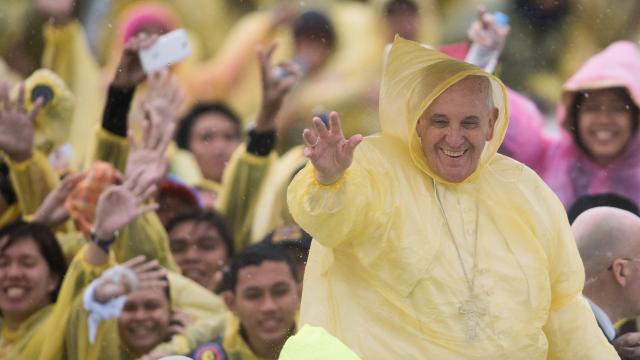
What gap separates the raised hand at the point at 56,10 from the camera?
269 inches

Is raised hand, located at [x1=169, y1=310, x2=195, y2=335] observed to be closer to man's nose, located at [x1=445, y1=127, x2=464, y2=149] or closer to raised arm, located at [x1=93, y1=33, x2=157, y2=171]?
raised arm, located at [x1=93, y1=33, x2=157, y2=171]

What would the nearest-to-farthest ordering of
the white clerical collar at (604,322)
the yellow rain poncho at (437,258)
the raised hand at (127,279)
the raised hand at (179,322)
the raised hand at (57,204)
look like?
the yellow rain poncho at (437,258), the white clerical collar at (604,322), the raised hand at (127,279), the raised hand at (179,322), the raised hand at (57,204)

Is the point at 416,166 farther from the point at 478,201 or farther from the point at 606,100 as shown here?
the point at 606,100

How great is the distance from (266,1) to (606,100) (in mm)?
1619

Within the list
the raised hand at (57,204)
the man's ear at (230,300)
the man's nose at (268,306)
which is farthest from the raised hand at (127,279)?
the raised hand at (57,204)

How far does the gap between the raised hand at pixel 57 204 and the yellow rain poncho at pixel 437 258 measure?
1887mm

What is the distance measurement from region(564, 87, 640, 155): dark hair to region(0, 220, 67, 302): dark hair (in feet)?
6.32

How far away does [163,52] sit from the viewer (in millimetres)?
6023

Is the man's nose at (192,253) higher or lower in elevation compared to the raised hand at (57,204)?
lower

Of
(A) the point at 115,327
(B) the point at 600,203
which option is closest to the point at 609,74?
(B) the point at 600,203

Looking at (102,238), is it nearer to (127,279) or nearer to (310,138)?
(127,279)

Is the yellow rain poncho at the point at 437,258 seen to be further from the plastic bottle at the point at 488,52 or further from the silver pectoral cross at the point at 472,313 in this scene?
the plastic bottle at the point at 488,52

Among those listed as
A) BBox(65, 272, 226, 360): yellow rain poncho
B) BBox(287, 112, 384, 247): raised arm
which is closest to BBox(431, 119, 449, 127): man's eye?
BBox(287, 112, 384, 247): raised arm

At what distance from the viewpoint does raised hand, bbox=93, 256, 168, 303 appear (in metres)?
5.54
